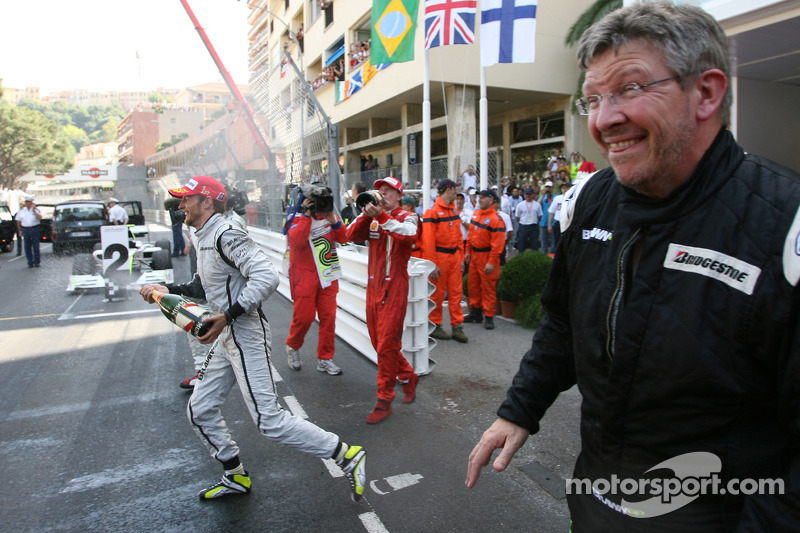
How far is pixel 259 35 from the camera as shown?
4441 centimetres

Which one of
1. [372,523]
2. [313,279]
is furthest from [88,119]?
[372,523]

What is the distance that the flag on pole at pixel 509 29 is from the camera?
383 inches

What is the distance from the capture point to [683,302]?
1.19m

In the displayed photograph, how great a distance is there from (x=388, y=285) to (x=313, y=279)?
1.35 m

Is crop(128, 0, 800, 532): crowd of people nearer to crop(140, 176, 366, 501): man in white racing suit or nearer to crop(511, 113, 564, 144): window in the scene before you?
crop(140, 176, 366, 501): man in white racing suit

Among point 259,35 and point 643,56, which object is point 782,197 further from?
point 259,35

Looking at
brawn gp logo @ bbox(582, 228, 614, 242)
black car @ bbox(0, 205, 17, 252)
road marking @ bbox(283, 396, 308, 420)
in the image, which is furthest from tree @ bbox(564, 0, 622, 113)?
black car @ bbox(0, 205, 17, 252)

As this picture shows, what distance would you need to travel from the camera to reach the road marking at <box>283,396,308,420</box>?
15.1ft

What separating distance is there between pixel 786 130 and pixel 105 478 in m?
13.1

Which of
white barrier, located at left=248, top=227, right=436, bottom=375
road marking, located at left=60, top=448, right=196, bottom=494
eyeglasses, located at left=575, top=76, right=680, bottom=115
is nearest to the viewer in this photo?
eyeglasses, located at left=575, top=76, right=680, bottom=115

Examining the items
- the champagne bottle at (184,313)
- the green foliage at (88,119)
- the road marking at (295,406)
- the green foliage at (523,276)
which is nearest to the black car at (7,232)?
the green foliage at (523,276)

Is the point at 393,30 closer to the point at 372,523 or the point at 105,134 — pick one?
the point at 372,523

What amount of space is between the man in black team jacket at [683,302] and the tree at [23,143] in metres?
66.9

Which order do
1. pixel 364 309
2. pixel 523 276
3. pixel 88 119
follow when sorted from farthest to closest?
pixel 88 119 < pixel 523 276 < pixel 364 309
